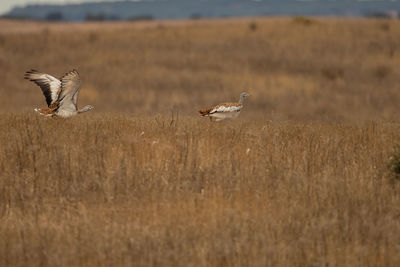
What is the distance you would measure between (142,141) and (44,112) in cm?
237

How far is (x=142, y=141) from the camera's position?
10602 mm

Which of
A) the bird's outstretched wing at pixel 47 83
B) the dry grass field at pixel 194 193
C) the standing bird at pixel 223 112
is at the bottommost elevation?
the standing bird at pixel 223 112

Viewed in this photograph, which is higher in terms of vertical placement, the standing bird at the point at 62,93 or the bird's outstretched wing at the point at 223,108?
the standing bird at the point at 62,93

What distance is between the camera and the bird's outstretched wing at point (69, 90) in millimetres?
11367

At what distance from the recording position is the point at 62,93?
11.6 meters

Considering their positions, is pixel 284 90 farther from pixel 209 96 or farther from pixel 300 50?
pixel 300 50

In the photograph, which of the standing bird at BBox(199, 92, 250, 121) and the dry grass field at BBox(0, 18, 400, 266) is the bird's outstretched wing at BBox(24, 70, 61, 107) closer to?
the dry grass field at BBox(0, 18, 400, 266)

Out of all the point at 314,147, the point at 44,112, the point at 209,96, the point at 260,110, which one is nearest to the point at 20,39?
the point at 209,96

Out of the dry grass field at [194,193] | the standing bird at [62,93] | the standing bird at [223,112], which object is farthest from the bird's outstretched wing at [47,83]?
the standing bird at [223,112]

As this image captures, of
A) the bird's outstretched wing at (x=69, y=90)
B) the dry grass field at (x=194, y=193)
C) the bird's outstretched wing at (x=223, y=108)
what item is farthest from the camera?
the bird's outstretched wing at (x=223, y=108)

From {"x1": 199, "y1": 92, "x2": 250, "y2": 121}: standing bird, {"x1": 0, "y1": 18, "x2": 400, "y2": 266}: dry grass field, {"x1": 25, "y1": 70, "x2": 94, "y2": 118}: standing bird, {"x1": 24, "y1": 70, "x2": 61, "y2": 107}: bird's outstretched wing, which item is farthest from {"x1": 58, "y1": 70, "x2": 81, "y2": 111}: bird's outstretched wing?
{"x1": 199, "y1": 92, "x2": 250, "y2": 121}: standing bird

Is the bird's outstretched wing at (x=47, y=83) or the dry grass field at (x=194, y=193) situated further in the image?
the bird's outstretched wing at (x=47, y=83)

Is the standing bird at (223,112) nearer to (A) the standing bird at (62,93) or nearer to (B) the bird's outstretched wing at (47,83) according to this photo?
(A) the standing bird at (62,93)

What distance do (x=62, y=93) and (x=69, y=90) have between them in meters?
0.12
